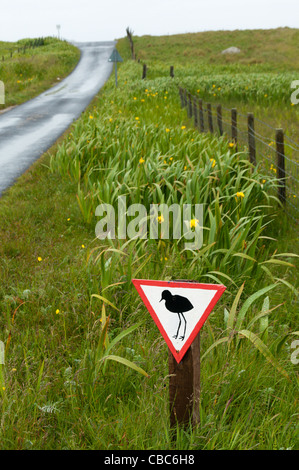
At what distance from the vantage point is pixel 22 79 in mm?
27359

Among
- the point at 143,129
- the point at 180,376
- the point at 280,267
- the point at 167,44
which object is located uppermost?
the point at 167,44

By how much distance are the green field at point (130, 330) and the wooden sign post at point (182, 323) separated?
0.14 m

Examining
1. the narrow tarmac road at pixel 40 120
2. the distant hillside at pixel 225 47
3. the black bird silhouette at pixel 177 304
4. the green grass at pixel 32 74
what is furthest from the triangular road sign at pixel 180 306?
the distant hillside at pixel 225 47

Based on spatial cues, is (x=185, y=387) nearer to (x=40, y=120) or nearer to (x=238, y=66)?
(x=40, y=120)

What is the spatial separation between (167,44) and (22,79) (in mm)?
28429

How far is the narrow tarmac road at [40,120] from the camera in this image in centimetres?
1023

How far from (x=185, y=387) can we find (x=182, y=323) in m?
0.34

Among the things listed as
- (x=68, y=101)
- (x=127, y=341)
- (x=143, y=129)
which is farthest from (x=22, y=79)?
(x=127, y=341)

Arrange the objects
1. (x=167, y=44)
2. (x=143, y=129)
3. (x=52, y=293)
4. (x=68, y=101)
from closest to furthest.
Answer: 1. (x=52, y=293)
2. (x=143, y=129)
3. (x=68, y=101)
4. (x=167, y=44)

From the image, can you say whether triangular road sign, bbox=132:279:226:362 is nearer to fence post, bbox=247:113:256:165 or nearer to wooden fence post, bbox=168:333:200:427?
wooden fence post, bbox=168:333:200:427

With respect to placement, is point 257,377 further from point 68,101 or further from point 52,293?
point 68,101

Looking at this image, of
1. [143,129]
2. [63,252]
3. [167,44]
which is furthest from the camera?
[167,44]

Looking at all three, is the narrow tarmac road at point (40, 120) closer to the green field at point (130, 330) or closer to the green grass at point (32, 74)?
the green grass at point (32, 74)
